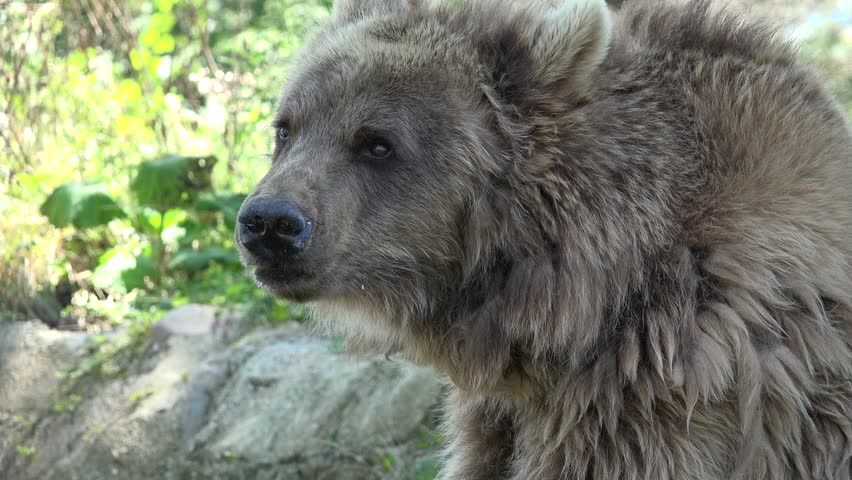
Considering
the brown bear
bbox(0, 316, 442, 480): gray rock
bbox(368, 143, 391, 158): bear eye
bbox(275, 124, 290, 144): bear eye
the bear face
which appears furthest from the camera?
bbox(0, 316, 442, 480): gray rock

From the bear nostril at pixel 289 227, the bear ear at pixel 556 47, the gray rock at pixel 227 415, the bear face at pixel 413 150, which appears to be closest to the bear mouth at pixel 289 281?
the bear face at pixel 413 150

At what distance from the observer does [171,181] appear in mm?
6711

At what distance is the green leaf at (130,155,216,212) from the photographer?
6660 mm

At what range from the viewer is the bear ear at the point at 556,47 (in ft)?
9.55

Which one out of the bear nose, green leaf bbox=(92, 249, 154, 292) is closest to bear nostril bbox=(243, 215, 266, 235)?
the bear nose

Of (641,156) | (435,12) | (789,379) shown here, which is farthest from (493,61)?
(789,379)

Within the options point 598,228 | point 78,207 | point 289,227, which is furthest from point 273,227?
point 78,207

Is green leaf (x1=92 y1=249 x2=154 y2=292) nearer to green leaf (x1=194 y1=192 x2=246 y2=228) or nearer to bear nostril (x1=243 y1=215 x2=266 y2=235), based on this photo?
green leaf (x1=194 y1=192 x2=246 y2=228)

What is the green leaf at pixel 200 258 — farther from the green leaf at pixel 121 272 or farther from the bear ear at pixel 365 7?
the bear ear at pixel 365 7

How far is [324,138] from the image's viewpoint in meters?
3.12

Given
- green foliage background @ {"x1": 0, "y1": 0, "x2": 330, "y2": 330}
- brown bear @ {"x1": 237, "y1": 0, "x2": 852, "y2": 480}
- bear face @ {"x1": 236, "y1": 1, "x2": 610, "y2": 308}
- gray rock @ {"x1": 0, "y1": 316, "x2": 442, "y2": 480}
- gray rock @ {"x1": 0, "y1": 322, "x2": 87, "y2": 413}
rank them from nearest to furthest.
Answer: brown bear @ {"x1": 237, "y1": 0, "x2": 852, "y2": 480} → bear face @ {"x1": 236, "y1": 1, "x2": 610, "y2": 308} → gray rock @ {"x1": 0, "y1": 316, "x2": 442, "y2": 480} → gray rock @ {"x1": 0, "y1": 322, "x2": 87, "y2": 413} → green foliage background @ {"x1": 0, "y1": 0, "x2": 330, "y2": 330}

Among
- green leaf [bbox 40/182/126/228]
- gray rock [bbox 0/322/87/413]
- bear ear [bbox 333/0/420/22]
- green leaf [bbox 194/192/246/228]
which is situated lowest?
gray rock [bbox 0/322/87/413]

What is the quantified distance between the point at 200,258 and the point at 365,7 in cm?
369

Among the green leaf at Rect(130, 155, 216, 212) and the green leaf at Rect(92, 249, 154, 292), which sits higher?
the green leaf at Rect(130, 155, 216, 212)
